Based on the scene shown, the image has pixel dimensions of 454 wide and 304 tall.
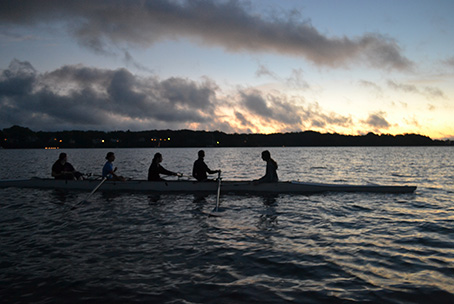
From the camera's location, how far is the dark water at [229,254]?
502 centimetres

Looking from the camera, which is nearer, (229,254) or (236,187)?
(229,254)

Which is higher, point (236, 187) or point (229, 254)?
point (236, 187)

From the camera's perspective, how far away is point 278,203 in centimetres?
1331

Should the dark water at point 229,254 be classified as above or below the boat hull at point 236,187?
below

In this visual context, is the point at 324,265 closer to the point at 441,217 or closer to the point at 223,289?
the point at 223,289

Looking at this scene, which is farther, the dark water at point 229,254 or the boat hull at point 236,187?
the boat hull at point 236,187

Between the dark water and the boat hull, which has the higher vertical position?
the boat hull

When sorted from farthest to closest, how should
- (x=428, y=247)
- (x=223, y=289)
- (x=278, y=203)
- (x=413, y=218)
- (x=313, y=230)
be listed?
(x=278, y=203)
(x=413, y=218)
(x=313, y=230)
(x=428, y=247)
(x=223, y=289)

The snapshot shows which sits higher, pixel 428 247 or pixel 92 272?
pixel 428 247

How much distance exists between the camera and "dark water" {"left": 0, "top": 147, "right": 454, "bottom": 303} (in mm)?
5020

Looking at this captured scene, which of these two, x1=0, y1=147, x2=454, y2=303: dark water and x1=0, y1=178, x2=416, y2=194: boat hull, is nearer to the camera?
x1=0, y1=147, x2=454, y2=303: dark water

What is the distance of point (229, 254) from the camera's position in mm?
6805

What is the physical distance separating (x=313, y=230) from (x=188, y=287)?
4840mm

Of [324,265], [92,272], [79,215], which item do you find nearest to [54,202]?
[79,215]
